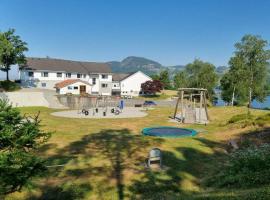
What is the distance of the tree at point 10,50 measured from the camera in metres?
51.9

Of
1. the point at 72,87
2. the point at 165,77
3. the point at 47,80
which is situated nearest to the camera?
the point at 72,87

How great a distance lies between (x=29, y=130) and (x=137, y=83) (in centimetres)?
7609

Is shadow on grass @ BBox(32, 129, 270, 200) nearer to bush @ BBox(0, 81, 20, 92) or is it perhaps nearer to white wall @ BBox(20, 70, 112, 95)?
bush @ BBox(0, 81, 20, 92)

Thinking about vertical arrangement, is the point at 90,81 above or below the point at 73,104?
above

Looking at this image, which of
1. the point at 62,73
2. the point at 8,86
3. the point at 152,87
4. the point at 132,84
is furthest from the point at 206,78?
the point at 8,86

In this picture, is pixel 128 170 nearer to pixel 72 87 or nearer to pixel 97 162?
pixel 97 162

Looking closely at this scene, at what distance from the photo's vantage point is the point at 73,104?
1971 inches

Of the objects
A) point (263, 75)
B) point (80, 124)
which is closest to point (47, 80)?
point (80, 124)

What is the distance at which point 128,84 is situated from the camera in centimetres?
8575

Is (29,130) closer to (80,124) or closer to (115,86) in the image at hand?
(80,124)

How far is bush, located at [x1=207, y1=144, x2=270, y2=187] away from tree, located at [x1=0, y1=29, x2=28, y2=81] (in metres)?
47.3

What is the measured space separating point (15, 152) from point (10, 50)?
157ft

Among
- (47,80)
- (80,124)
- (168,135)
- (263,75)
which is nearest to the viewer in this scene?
(168,135)

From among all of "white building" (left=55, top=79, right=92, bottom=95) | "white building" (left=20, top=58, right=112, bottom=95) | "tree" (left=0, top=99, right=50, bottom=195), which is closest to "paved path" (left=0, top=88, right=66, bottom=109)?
"white building" (left=55, top=79, right=92, bottom=95)
